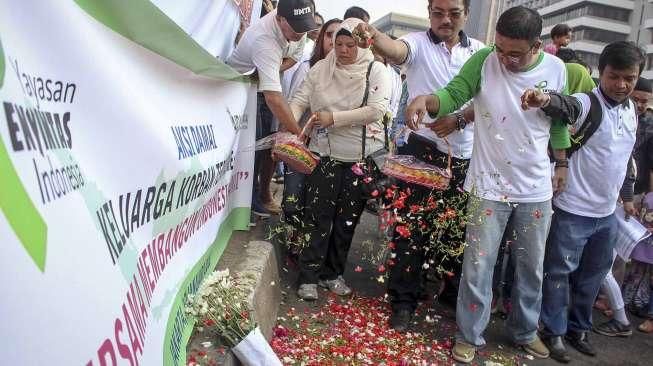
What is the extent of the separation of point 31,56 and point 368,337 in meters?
2.74

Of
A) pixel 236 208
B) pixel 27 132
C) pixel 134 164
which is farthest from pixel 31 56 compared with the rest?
pixel 236 208

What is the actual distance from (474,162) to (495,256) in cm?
60

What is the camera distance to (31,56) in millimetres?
1282

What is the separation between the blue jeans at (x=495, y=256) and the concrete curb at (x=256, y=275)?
1.24 meters

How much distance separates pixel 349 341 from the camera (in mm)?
3391

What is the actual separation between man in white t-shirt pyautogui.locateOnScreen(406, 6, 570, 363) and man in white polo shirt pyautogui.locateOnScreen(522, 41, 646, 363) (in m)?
0.30

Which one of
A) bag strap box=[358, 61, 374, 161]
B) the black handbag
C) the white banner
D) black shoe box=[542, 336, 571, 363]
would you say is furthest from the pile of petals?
the white banner

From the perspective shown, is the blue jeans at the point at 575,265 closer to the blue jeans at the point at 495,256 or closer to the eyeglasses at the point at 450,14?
the blue jeans at the point at 495,256

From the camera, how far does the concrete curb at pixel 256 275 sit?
8.68 feet

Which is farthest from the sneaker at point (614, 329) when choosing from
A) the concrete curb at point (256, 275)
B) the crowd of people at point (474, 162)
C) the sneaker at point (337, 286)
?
the concrete curb at point (256, 275)

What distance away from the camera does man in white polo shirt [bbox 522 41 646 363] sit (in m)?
3.46

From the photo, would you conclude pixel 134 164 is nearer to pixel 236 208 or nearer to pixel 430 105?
pixel 430 105

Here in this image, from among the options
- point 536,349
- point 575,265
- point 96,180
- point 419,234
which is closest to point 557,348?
point 536,349

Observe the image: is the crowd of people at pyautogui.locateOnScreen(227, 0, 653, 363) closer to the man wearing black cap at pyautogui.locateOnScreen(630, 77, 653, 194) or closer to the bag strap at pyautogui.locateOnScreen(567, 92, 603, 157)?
the bag strap at pyautogui.locateOnScreen(567, 92, 603, 157)
